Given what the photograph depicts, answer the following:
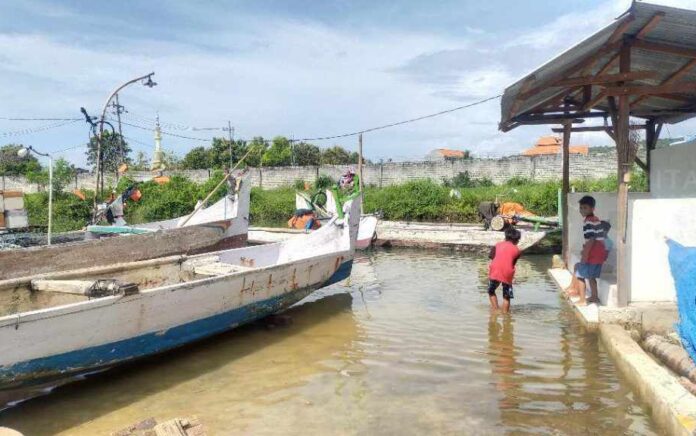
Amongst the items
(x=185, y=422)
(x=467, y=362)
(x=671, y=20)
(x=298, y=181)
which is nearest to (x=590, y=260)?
(x=467, y=362)

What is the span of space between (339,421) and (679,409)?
261cm

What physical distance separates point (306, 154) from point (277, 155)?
2.63 m

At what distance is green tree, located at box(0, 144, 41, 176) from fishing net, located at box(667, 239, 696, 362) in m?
41.2

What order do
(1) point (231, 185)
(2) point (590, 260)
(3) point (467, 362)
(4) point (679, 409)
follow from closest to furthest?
(4) point (679, 409) < (3) point (467, 362) < (2) point (590, 260) < (1) point (231, 185)

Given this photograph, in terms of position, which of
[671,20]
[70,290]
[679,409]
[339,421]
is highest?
[671,20]

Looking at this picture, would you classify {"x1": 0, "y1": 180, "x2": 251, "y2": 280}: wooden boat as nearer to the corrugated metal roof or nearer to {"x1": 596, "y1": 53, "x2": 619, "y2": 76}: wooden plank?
the corrugated metal roof

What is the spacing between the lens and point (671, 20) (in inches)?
220

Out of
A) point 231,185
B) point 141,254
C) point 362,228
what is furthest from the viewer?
point 362,228

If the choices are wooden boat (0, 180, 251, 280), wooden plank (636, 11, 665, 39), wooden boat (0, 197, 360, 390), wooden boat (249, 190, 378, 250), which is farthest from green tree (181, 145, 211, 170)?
wooden plank (636, 11, 665, 39)

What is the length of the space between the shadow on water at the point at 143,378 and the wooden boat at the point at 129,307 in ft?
0.92

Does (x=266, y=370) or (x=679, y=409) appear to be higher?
(x=679, y=409)

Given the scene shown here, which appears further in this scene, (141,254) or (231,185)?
(231,185)

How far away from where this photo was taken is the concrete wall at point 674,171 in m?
7.91

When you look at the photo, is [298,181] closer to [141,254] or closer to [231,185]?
[231,185]
